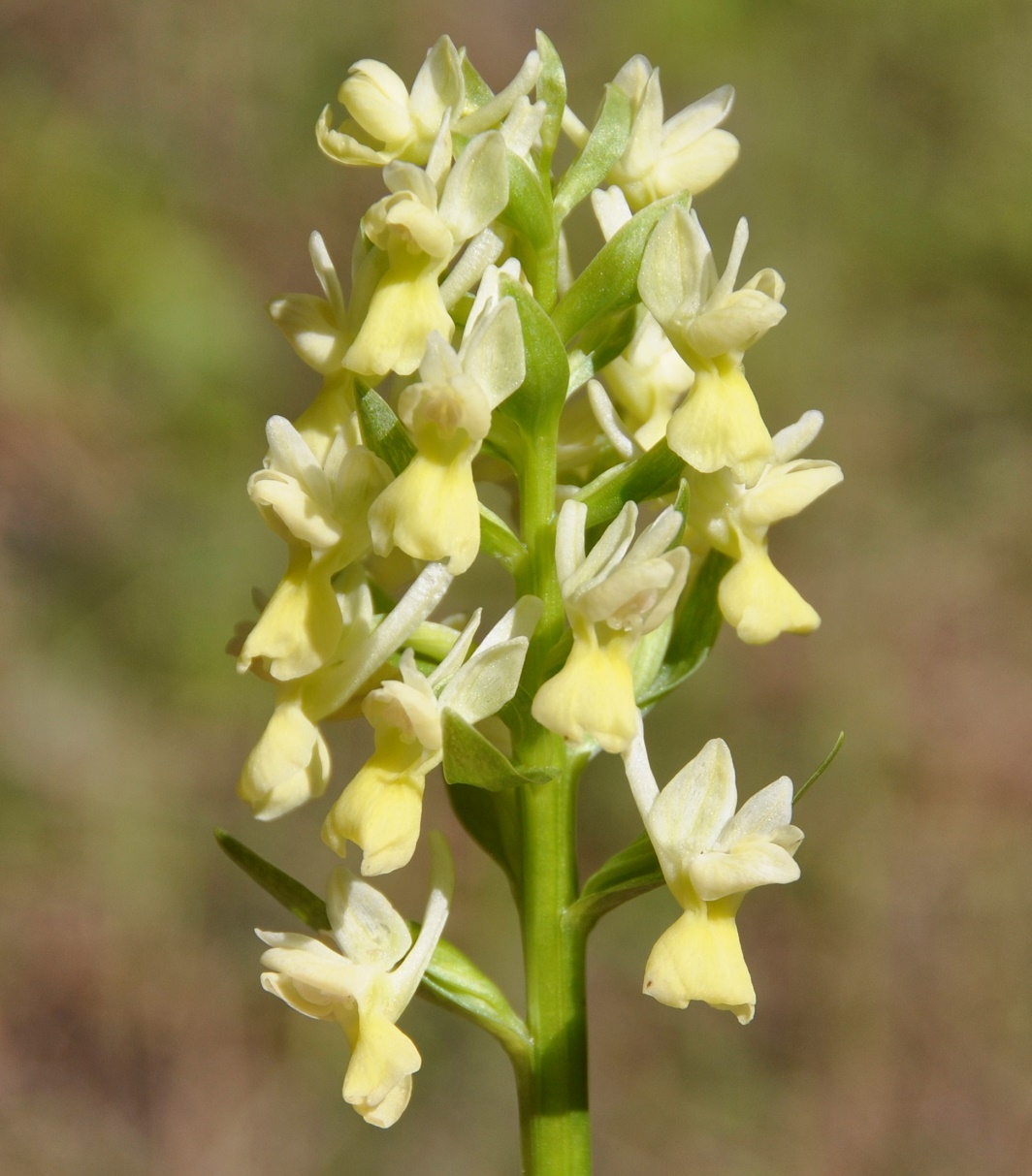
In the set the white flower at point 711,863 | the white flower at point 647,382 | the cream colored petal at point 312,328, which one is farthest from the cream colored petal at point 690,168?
the white flower at point 711,863

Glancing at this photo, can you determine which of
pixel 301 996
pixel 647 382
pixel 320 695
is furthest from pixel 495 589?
pixel 301 996

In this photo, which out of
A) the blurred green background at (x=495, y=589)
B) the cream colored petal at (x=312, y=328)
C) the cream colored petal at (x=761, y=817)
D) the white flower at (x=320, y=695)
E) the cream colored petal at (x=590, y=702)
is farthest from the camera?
the blurred green background at (x=495, y=589)

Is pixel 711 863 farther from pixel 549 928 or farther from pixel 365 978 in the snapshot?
pixel 365 978

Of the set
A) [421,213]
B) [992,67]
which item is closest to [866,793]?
[992,67]

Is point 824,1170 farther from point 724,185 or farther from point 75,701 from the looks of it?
point 724,185

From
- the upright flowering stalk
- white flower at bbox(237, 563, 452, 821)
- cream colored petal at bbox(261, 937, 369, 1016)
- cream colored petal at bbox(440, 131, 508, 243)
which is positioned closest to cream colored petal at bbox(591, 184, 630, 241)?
the upright flowering stalk

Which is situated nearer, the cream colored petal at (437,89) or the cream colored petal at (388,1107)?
the cream colored petal at (388,1107)

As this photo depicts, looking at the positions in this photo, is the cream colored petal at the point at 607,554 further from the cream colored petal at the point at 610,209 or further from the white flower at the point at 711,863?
the cream colored petal at the point at 610,209
